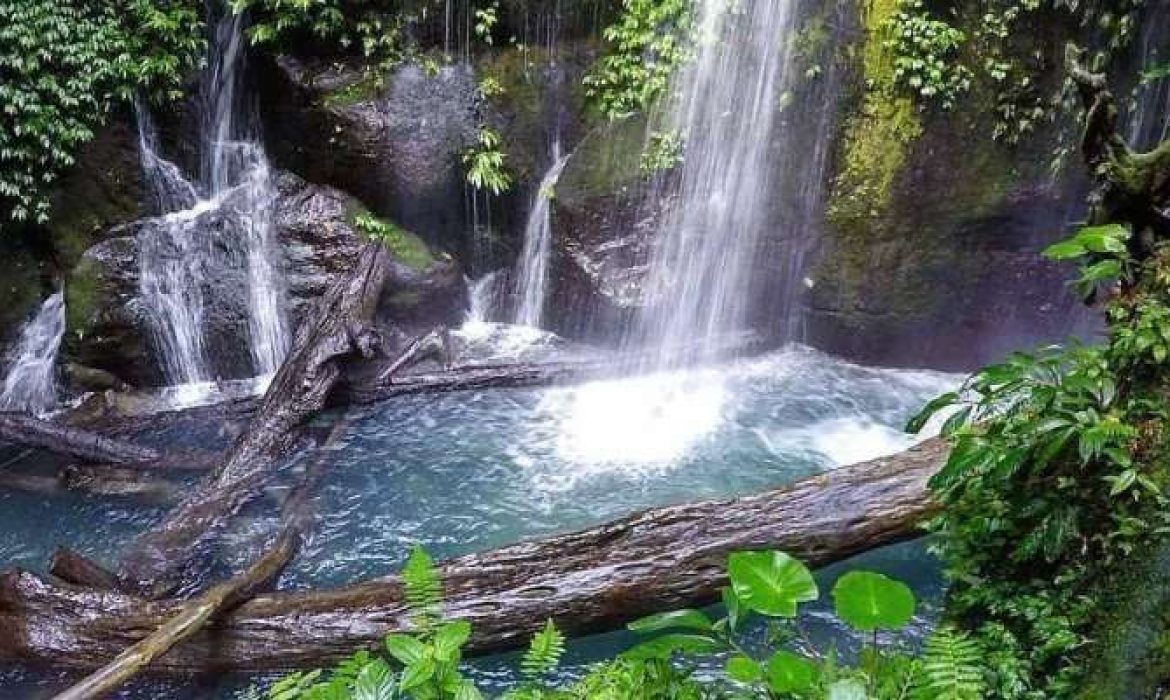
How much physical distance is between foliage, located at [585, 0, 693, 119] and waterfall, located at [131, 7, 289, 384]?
415 cm

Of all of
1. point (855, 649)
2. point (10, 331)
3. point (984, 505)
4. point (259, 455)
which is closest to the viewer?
point (984, 505)

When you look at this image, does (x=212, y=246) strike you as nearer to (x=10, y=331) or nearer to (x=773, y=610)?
(x=10, y=331)

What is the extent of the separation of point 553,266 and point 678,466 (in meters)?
3.38

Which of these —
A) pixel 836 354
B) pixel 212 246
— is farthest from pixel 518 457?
pixel 212 246

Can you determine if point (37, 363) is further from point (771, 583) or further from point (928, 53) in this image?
point (928, 53)

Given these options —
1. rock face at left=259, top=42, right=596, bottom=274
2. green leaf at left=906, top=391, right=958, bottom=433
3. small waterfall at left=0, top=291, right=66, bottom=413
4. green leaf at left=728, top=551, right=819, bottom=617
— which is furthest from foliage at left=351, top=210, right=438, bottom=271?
green leaf at left=728, top=551, right=819, bottom=617

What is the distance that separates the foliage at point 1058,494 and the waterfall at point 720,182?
600 cm

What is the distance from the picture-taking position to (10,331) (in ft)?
30.1

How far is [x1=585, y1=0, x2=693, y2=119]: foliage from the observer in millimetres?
9312

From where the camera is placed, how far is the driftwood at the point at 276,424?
5.98 metres

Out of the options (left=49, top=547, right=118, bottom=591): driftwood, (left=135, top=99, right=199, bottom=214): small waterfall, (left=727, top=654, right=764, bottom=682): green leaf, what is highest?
(left=135, top=99, right=199, bottom=214): small waterfall

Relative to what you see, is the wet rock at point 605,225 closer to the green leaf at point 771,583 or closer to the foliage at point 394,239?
the foliage at point 394,239

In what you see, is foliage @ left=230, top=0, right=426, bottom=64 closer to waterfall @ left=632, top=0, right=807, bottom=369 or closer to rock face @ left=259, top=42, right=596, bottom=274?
rock face @ left=259, top=42, right=596, bottom=274

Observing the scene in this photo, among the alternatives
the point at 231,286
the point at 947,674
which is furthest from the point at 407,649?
the point at 231,286
